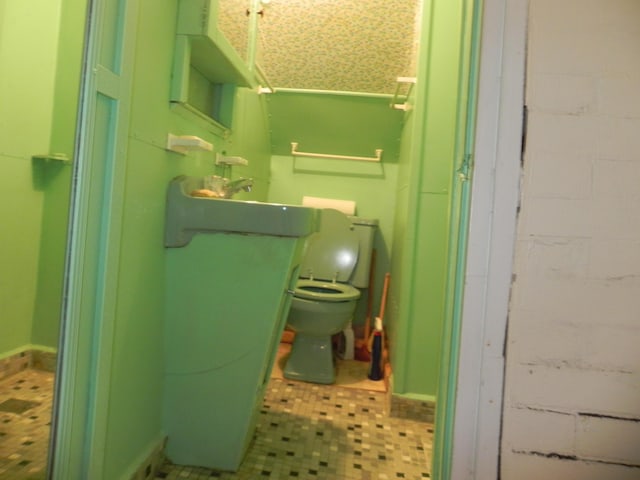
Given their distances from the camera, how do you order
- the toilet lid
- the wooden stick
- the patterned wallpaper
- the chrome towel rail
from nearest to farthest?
the patterned wallpaper
the toilet lid
the wooden stick
the chrome towel rail

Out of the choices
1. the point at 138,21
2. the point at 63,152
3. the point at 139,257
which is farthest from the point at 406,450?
the point at 138,21

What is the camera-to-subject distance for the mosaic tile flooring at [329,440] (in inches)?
60.8

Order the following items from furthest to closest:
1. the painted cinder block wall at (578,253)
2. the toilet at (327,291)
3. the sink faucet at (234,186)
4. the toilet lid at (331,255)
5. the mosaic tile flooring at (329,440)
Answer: the toilet lid at (331,255), the toilet at (327,291), the sink faucet at (234,186), the mosaic tile flooring at (329,440), the painted cinder block wall at (578,253)

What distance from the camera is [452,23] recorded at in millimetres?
1955

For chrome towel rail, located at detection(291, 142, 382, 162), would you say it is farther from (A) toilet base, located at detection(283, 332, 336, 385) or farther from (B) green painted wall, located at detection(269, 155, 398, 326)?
(A) toilet base, located at detection(283, 332, 336, 385)

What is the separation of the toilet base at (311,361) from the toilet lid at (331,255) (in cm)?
49

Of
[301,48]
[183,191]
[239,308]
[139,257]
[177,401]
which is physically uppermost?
[301,48]

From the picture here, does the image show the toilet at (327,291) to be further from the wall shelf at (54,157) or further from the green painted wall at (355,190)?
the wall shelf at (54,157)

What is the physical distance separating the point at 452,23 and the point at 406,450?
1.95 meters

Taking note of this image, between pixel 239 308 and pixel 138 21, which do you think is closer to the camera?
pixel 138 21

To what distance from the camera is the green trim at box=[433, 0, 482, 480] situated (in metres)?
0.99

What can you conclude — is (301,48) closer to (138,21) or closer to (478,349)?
(138,21)

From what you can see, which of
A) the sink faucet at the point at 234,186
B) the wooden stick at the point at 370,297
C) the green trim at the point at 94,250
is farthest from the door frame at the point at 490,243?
the wooden stick at the point at 370,297

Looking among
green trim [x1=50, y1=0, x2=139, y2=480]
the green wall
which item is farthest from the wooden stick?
green trim [x1=50, y1=0, x2=139, y2=480]
